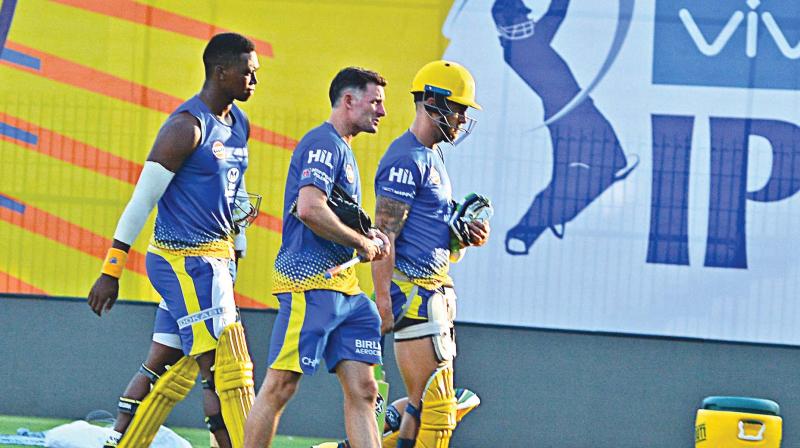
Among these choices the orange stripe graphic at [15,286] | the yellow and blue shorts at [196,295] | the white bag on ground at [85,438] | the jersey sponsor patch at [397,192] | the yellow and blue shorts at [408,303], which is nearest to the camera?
the yellow and blue shorts at [196,295]

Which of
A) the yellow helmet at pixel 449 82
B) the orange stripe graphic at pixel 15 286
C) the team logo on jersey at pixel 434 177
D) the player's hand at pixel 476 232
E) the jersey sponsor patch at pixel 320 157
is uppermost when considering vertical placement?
the yellow helmet at pixel 449 82

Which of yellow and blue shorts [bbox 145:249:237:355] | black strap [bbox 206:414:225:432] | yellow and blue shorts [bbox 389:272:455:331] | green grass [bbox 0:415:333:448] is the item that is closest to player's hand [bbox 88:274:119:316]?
yellow and blue shorts [bbox 145:249:237:355]

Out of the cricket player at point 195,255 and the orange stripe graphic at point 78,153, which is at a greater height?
the orange stripe graphic at point 78,153

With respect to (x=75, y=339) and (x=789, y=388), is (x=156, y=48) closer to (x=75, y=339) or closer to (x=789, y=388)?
(x=75, y=339)

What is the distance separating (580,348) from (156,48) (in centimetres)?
363

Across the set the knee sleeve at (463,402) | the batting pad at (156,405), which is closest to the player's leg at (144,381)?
the batting pad at (156,405)

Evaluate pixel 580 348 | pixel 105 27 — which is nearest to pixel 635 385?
pixel 580 348

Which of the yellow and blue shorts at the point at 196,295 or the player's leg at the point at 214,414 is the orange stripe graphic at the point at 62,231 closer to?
the player's leg at the point at 214,414

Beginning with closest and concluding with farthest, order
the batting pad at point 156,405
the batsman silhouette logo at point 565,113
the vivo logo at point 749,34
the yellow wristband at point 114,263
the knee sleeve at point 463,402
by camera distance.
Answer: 1. the yellow wristband at point 114,263
2. the batting pad at point 156,405
3. the knee sleeve at point 463,402
4. the vivo logo at point 749,34
5. the batsman silhouette logo at point 565,113

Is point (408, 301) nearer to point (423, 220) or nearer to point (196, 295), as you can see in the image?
point (423, 220)

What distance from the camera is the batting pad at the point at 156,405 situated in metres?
7.28

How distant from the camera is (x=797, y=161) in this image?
987 cm

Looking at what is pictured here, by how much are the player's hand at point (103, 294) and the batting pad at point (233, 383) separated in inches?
22.4

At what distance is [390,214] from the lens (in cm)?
741
